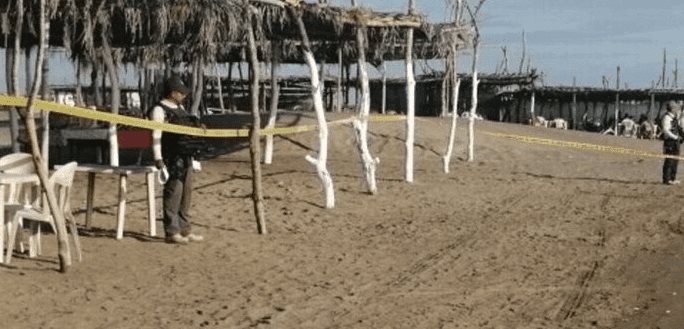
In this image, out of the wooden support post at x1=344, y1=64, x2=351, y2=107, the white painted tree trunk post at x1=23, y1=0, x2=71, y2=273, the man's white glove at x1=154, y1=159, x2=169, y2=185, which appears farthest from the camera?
the wooden support post at x1=344, y1=64, x2=351, y2=107

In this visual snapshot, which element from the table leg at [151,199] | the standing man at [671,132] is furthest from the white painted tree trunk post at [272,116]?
the table leg at [151,199]

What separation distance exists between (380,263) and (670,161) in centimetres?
949

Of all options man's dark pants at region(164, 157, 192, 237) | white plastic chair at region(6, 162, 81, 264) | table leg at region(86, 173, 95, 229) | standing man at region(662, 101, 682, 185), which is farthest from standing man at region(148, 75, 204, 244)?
standing man at region(662, 101, 682, 185)

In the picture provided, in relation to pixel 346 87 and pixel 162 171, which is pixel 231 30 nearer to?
pixel 162 171

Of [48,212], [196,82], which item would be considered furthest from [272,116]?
[48,212]

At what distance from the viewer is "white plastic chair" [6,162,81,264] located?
8.45m

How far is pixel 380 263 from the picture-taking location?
953 cm

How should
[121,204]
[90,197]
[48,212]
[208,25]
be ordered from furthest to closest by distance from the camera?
[208,25], [90,197], [121,204], [48,212]

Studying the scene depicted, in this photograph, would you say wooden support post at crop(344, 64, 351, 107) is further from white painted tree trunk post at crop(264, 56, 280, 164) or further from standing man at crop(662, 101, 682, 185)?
standing man at crop(662, 101, 682, 185)

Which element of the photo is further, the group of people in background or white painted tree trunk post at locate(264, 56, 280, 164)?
white painted tree trunk post at locate(264, 56, 280, 164)

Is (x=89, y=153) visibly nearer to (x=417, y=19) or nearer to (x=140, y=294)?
(x=417, y=19)

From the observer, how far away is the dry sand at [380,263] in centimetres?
726

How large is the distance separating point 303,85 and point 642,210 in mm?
32475

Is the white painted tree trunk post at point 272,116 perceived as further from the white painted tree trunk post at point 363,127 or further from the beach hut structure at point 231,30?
the white painted tree trunk post at point 363,127
